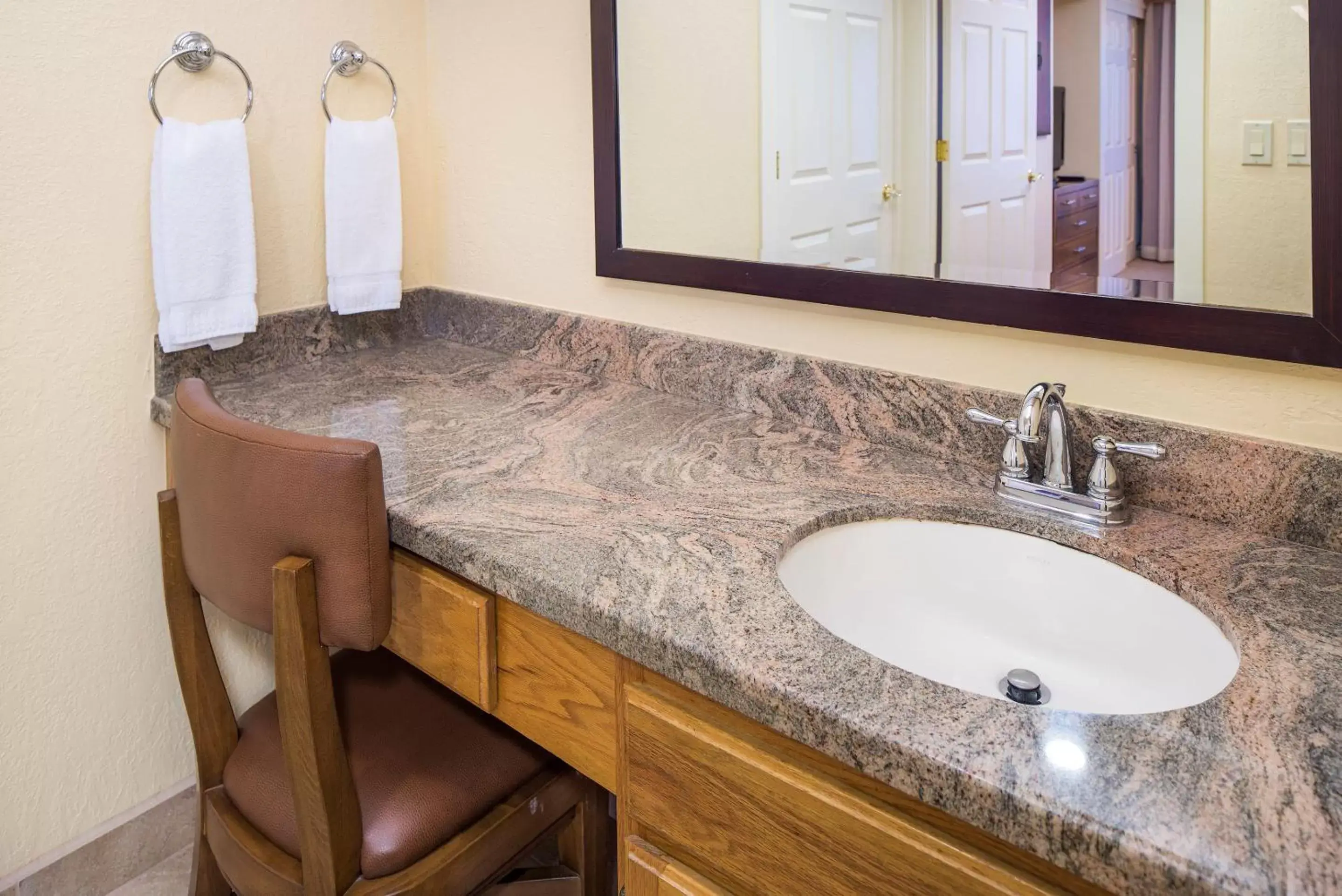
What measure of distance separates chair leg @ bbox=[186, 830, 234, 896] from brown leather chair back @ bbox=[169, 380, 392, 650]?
0.47 metres

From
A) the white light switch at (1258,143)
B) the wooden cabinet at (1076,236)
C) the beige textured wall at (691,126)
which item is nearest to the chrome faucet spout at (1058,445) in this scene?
the wooden cabinet at (1076,236)

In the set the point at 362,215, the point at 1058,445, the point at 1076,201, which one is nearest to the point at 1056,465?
the point at 1058,445

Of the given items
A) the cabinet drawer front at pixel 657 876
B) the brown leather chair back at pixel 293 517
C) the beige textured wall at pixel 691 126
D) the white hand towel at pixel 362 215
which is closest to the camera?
the cabinet drawer front at pixel 657 876

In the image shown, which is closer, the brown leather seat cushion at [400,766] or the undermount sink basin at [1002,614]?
the undermount sink basin at [1002,614]

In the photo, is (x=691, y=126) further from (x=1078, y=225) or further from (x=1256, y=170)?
(x=1256, y=170)

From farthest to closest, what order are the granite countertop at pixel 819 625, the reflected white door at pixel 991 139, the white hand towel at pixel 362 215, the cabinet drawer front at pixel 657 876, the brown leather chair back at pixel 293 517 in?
1. the white hand towel at pixel 362 215
2. the reflected white door at pixel 991 139
3. the brown leather chair back at pixel 293 517
4. the cabinet drawer front at pixel 657 876
5. the granite countertop at pixel 819 625

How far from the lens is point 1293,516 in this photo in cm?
94

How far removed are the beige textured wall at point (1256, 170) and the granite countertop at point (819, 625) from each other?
0.77 ft

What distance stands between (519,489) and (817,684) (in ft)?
1.66

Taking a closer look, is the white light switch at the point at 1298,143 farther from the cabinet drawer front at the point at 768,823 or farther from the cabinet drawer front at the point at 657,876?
the cabinet drawer front at the point at 657,876

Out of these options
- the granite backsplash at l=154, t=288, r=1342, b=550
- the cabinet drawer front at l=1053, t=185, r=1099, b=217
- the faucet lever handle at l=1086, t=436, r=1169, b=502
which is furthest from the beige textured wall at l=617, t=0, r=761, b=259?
the faucet lever handle at l=1086, t=436, r=1169, b=502

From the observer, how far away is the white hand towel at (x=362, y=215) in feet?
5.32

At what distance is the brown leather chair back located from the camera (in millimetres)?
951

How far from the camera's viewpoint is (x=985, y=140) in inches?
43.0
